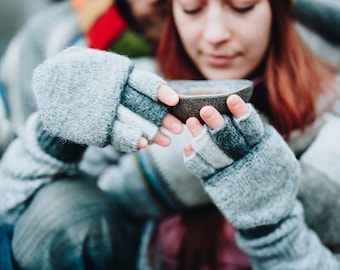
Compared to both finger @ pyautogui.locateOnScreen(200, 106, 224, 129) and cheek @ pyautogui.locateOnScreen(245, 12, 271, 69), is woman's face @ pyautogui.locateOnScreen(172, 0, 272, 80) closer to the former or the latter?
cheek @ pyautogui.locateOnScreen(245, 12, 271, 69)

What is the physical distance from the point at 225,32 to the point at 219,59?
0.07 m

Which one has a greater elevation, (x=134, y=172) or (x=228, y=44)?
(x=228, y=44)

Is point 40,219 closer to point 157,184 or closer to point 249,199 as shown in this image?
point 157,184

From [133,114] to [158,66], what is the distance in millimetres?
491

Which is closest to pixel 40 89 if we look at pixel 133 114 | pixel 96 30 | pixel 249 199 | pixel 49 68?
pixel 49 68

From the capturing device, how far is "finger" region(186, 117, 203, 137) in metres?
0.59

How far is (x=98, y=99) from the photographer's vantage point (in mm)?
571

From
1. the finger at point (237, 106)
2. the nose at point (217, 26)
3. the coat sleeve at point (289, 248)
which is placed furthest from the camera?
the nose at point (217, 26)

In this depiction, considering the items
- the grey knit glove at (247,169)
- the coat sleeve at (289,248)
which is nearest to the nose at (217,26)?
the grey knit glove at (247,169)

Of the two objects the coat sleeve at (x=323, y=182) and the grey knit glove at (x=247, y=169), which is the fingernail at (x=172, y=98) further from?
the coat sleeve at (x=323, y=182)

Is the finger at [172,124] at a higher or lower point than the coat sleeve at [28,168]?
higher

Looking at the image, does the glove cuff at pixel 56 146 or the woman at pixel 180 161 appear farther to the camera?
the glove cuff at pixel 56 146

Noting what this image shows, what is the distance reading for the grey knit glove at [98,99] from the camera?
57cm

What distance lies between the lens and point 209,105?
589mm
